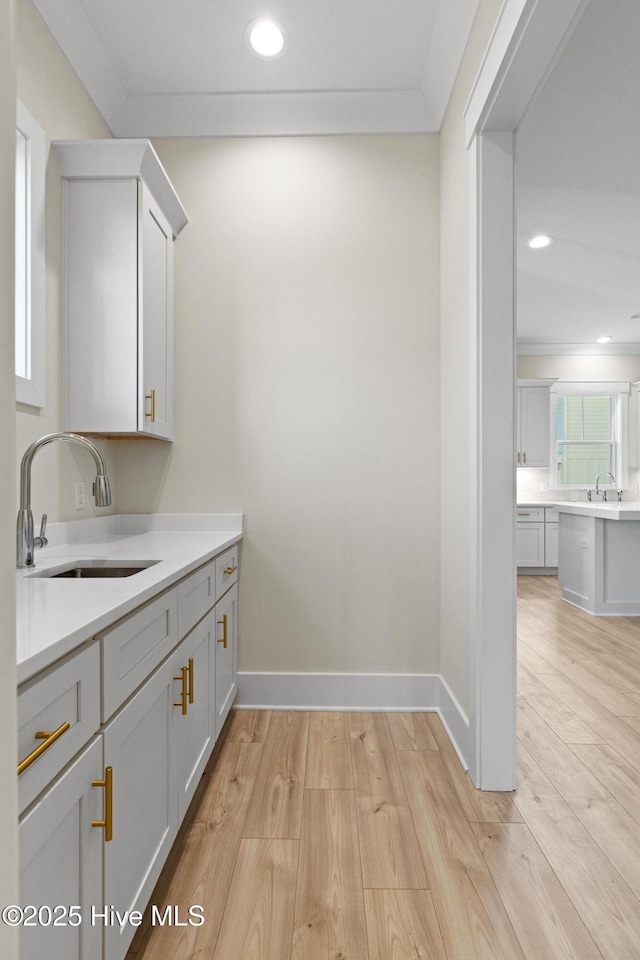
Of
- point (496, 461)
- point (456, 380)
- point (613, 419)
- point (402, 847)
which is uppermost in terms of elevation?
point (613, 419)

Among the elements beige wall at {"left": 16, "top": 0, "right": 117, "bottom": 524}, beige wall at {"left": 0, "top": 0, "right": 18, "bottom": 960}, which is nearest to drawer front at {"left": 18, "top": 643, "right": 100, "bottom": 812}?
beige wall at {"left": 0, "top": 0, "right": 18, "bottom": 960}

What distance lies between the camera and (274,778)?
212cm

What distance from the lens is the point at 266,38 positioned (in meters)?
2.39

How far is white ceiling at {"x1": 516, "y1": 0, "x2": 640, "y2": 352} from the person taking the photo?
2.38 m

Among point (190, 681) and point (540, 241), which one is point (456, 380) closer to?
point (190, 681)

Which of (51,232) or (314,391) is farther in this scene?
(314,391)

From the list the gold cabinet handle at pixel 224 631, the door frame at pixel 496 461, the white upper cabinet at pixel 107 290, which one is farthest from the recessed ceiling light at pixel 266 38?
the gold cabinet handle at pixel 224 631

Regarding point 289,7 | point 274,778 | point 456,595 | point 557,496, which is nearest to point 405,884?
point 274,778

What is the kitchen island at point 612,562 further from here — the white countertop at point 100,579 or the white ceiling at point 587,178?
the white countertop at point 100,579

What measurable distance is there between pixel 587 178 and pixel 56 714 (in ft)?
12.7

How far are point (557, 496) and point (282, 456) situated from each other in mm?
5677

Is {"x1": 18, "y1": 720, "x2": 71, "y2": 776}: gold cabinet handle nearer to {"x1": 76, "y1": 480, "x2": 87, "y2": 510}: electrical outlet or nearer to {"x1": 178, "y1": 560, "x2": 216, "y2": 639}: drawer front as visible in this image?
{"x1": 178, "y1": 560, "x2": 216, "y2": 639}: drawer front

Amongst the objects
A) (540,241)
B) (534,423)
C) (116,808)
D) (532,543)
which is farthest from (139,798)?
(534,423)

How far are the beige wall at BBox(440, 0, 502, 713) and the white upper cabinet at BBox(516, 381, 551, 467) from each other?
4.97 meters
